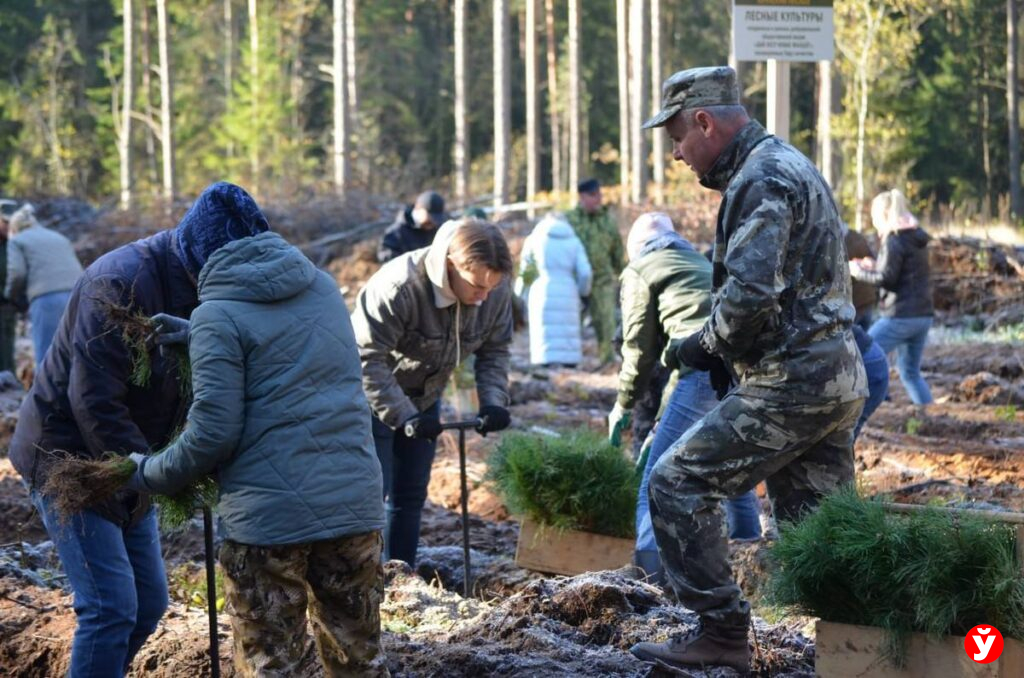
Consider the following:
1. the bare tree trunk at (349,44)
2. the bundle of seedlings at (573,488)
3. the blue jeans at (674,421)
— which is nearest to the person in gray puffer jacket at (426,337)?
the bundle of seedlings at (573,488)

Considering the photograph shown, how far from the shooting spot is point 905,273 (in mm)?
11414

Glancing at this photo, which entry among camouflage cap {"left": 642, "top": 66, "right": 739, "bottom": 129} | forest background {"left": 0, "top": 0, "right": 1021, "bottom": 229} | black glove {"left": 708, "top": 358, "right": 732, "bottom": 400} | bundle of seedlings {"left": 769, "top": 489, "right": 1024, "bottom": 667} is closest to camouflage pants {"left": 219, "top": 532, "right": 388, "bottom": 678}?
bundle of seedlings {"left": 769, "top": 489, "right": 1024, "bottom": 667}

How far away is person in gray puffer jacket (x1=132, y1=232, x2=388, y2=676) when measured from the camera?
3.88 metres

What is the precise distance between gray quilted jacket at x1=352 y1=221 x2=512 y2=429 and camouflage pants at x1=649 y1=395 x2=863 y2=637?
1832 mm

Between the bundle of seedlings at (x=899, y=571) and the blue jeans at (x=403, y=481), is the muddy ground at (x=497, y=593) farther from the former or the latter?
the bundle of seedlings at (x=899, y=571)

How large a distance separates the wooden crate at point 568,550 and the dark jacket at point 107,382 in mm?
2856

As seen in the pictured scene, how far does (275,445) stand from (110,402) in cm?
68

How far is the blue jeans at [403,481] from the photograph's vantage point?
6688 millimetres

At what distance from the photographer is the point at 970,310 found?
20.2 metres

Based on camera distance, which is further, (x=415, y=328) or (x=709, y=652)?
(x=415, y=328)

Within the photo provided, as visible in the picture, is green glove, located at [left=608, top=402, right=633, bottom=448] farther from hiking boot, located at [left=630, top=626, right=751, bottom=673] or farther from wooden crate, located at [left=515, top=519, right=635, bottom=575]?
hiking boot, located at [left=630, top=626, right=751, bottom=673]

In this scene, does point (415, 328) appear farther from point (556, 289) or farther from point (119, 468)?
point (556, 289)

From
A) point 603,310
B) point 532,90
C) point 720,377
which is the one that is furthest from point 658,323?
point 532,90

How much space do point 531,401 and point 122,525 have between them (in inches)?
385
